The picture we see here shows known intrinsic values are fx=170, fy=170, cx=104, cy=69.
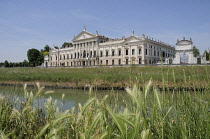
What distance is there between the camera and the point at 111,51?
1428 inches

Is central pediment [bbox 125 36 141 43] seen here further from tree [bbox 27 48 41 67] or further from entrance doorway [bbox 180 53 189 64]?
tree [bbox 27 48 41 67]

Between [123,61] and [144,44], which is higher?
[144,44]

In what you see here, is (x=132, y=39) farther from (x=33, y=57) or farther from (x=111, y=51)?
(x=33, y=57)

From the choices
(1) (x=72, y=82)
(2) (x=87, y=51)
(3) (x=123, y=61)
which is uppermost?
(2) (x=87, y=51)

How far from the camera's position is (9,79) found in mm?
16484

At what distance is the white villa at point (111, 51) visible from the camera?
32375mm

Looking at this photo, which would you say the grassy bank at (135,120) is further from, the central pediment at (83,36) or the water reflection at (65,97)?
the central pediment at (83,36)

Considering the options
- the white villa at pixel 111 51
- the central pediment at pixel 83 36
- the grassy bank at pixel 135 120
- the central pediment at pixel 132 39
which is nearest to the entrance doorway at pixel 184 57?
the white villa at pixel 111 51

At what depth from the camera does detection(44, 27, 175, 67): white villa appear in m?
32.4

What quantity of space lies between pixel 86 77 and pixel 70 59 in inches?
1196

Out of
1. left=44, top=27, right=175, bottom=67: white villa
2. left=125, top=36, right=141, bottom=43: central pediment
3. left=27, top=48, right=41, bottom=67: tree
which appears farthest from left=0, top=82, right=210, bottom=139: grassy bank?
left=27, top=48, right=41, bottom=67: tree

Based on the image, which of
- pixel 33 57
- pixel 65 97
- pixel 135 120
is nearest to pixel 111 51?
pixel 33 57

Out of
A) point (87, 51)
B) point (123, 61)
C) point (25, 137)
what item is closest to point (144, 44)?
point (123, 61)

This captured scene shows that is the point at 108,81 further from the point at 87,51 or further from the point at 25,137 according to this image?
A: the point at 87,51
